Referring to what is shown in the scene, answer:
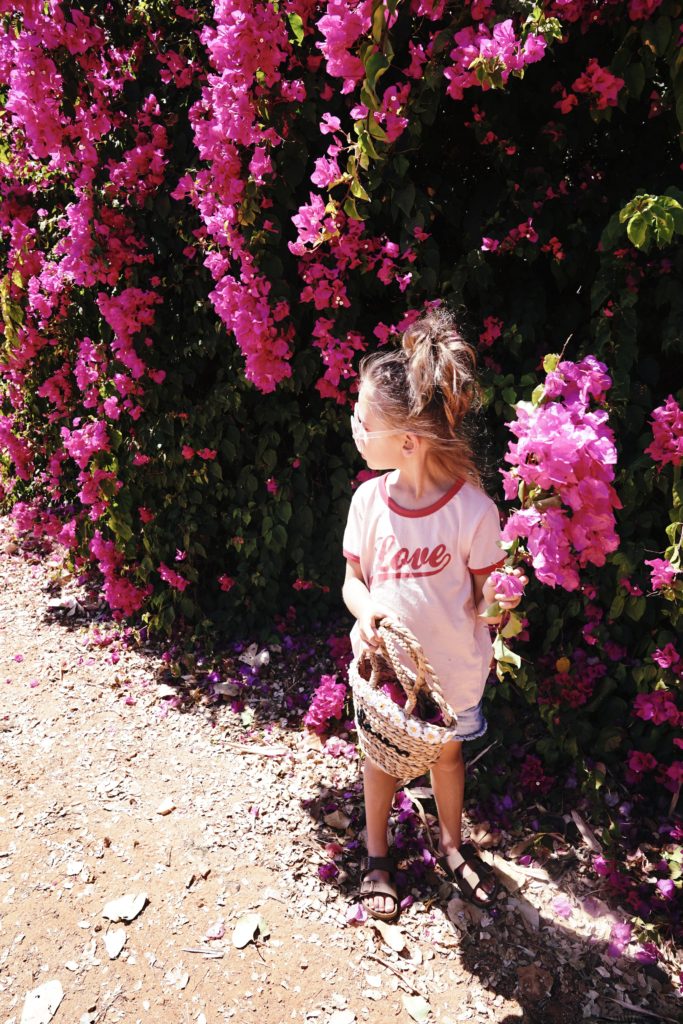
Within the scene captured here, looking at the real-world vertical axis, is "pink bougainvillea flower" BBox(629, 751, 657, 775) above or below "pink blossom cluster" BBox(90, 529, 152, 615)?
below

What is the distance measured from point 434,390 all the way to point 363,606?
569mm

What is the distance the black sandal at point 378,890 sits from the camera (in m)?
2.15

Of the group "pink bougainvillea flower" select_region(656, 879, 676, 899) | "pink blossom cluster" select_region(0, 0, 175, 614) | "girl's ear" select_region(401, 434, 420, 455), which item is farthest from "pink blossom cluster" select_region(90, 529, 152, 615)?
"pink bougainvillea flower" select_region(656, 879, 676, 899)

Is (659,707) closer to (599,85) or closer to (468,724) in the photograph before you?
(468,724)

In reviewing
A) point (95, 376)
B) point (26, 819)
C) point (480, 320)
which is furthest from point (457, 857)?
point (95, 376)

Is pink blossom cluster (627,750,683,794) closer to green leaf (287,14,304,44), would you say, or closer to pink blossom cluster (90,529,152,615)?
pink blossom cluster (90,529,152,615)

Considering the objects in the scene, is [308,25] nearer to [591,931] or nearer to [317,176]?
[317,176]

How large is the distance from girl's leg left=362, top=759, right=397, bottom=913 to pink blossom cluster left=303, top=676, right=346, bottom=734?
24.4 inches

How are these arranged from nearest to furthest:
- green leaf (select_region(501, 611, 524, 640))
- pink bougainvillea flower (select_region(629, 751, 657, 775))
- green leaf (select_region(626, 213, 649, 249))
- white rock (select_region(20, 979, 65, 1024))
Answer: green leaf (select_region(501, 611, 524, 640)), green leaf (select_region(626, 213, 649, 249)), white rock (select_region(20, 979, 65, 1024)), pink bougainvillea flower (select_region(629, 751, 657, 775))

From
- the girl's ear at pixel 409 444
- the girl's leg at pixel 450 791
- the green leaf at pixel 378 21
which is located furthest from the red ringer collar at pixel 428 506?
the green leaf at pixel 378 21

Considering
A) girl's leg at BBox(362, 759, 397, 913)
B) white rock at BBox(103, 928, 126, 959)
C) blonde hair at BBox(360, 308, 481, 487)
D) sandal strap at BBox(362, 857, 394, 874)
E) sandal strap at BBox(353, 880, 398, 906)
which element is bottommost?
white rock at BBox(103, 928, 126, 959)

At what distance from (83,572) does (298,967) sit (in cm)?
250

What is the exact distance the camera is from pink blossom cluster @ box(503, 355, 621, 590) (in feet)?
4.43

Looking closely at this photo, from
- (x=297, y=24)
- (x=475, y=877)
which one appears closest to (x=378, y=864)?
(x=475, y=877)
